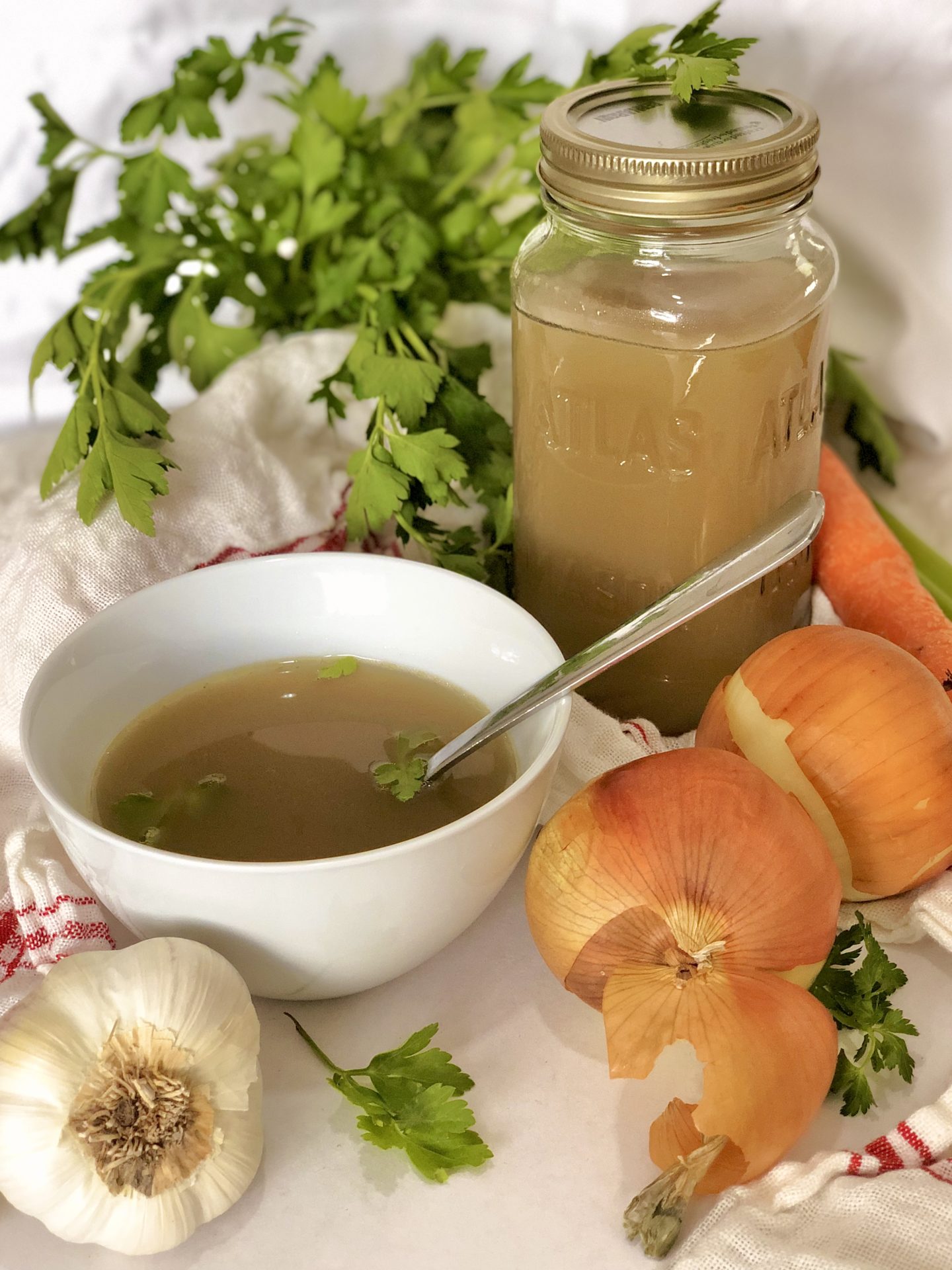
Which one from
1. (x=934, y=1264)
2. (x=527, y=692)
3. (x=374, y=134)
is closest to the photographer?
(x=934, y=1264)

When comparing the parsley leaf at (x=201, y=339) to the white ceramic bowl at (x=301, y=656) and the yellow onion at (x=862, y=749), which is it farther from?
the yellow onion at (x=862, y=749)

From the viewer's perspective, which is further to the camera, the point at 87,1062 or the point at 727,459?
the point at 727,459

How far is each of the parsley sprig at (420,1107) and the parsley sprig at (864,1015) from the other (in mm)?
186

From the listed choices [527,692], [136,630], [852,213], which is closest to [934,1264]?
[527,692]

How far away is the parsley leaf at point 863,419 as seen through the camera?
3.83 feet

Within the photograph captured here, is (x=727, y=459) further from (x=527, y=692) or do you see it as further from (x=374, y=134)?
(x=374, y=134)

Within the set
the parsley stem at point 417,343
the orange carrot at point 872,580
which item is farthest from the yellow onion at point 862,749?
the parsley stem at point 417,343

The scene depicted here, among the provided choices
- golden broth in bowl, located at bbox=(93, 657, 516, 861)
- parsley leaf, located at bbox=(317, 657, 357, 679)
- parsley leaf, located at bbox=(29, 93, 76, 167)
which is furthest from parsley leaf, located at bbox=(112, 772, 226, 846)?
parsley leaf, located at bbox=(29, 93, 76, 167)

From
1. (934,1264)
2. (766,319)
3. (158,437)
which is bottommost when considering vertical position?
(934,1264)

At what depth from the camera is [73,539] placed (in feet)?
2.84

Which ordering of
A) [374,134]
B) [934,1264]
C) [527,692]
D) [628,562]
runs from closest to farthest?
1. [934,1264]
2. [527,692]
3. [628,562]
4. [374,134]

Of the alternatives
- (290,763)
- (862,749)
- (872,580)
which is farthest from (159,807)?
(872,580)

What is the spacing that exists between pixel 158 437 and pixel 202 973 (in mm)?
459

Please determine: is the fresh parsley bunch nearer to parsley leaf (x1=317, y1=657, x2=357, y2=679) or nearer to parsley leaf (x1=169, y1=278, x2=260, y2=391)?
parsley leaf (x1=169, y1=278, x2=260, y2=391)
